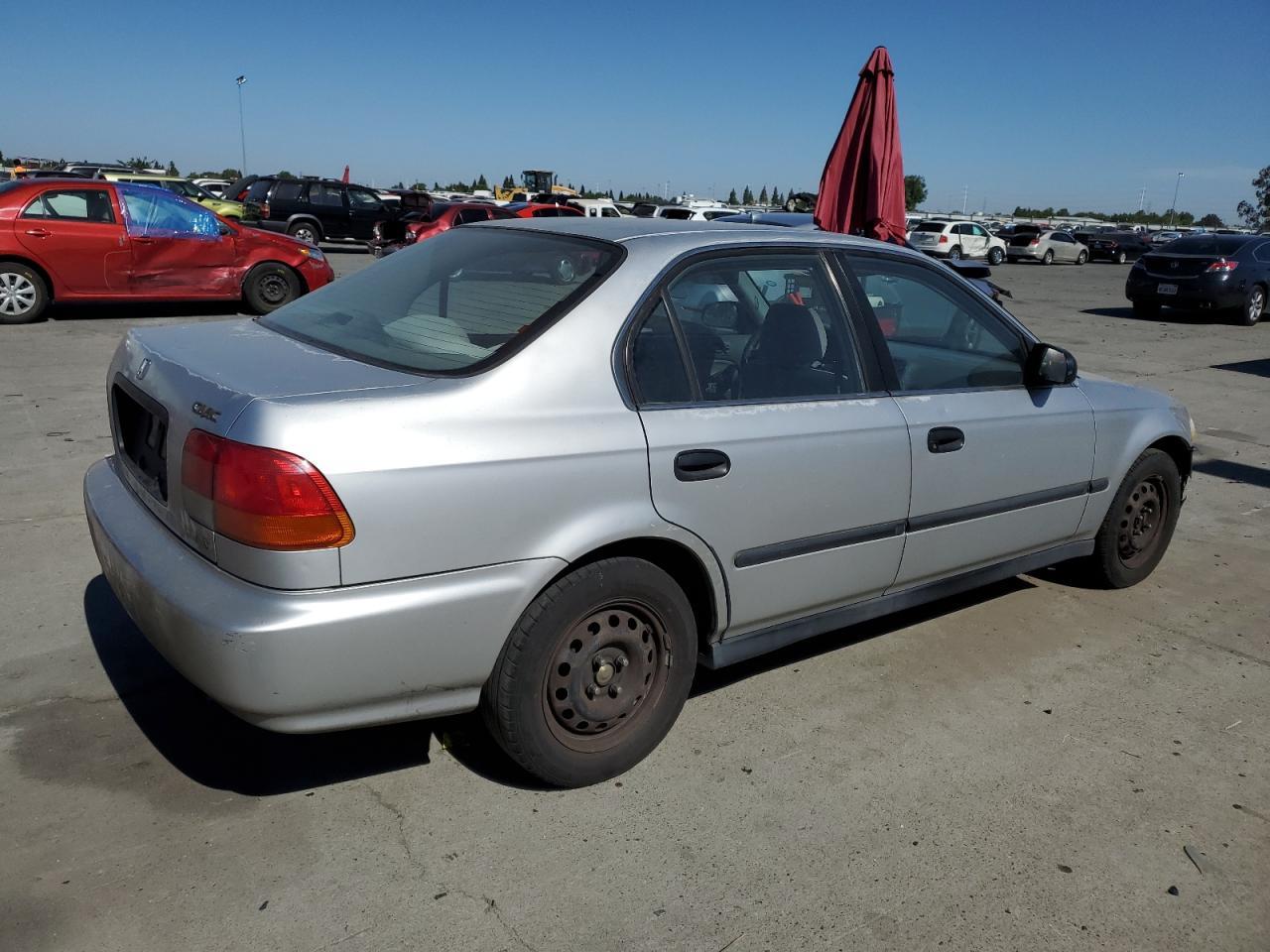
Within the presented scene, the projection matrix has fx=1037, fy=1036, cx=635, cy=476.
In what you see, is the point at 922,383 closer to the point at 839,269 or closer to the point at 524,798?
the point at 839,269

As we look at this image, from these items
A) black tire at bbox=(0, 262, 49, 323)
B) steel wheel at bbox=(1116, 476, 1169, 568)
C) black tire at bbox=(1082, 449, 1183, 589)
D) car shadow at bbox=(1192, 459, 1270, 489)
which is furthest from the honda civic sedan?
black tire at bbox=(0, 262, 49, 323)

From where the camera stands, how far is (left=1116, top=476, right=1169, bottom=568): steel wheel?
4.69 metres

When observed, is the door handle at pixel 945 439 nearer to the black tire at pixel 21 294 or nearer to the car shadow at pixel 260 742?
the car shadow at pixel 260 742

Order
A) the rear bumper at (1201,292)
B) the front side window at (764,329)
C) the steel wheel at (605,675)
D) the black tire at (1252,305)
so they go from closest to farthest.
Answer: the steel wheel at (605,675) → the front side window at (764,329) → the rear bumper at (1201,292) → the black tire at (1252,305)

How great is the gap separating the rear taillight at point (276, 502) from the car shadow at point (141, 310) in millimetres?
10450

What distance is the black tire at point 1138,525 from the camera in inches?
181

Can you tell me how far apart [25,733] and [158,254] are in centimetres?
916

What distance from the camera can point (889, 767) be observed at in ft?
10.6

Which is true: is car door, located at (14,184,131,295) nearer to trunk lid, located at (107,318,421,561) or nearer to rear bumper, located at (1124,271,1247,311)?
trunk lid, located at (107,318,421,561)

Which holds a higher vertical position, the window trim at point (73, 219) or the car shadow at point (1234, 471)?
the window trim at point (73, 219)

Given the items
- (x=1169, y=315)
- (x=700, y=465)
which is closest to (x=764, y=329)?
(x=700, y=465)

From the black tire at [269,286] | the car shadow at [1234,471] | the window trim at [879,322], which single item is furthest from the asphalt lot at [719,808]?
the black tire at [269,286]

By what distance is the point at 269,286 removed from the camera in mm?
12078

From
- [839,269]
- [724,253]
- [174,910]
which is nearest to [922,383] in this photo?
[839,269]
